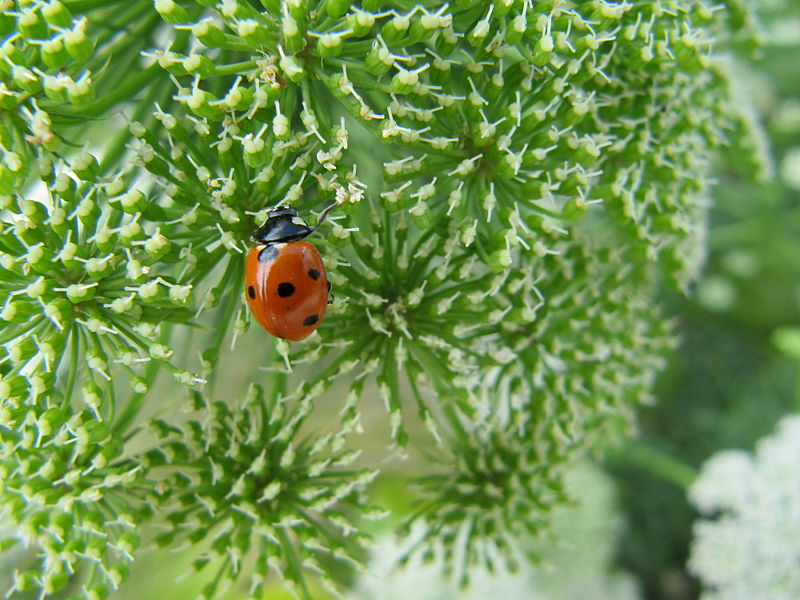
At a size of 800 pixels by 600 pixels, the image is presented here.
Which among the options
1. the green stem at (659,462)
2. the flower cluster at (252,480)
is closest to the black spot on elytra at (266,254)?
the flower cluster at (252,480)

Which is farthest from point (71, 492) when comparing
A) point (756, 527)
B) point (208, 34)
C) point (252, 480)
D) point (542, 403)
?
point (756, 527)

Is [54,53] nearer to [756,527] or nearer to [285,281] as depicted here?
[285,281]

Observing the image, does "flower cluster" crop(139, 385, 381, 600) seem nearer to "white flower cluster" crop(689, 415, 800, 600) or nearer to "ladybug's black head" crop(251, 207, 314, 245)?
"ladybug's black head" crop(251, 207, 314, 245)

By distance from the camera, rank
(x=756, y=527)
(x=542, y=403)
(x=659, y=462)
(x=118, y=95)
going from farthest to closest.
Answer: (x=659, y=462), (x=756, y=527), (x=542, y=403), (x=118, y=95)

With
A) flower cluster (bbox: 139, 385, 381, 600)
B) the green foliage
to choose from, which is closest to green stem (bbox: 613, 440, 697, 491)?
the green foliage

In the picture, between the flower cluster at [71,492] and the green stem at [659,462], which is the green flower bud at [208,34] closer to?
the flower cluster at [71,492]

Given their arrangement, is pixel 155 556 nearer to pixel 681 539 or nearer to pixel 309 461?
pixel 309 461

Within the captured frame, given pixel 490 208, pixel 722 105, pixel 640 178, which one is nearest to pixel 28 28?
pixel 490 208
